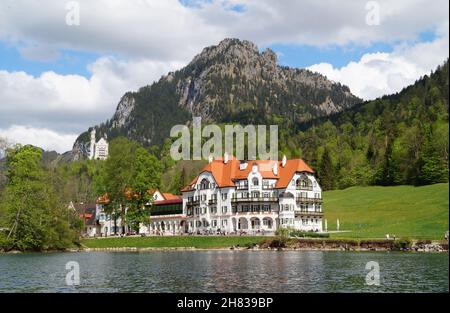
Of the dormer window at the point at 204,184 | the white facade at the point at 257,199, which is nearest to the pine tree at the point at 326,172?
the white facade at the point at 257,199

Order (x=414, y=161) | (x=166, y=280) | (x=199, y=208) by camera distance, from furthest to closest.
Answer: (x=414, y=161)
(x=199, y=208)
(x=166, y=280)

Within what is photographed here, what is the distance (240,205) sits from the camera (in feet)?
348

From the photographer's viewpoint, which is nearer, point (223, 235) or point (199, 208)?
point (223, 235)

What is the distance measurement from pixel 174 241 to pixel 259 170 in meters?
24.7

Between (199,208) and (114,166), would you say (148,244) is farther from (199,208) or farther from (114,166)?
(199,208)

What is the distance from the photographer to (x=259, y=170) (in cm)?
10581

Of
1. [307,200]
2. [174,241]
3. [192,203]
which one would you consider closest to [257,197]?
[307,200]

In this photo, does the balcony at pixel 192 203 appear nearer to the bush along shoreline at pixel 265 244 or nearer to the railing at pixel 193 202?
the railing at pixel 193 202

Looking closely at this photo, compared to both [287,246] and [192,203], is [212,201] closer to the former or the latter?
[192,203]

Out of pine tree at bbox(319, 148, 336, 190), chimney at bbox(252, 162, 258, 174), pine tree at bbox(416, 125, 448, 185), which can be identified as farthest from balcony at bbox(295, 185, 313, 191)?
pine tree at bbox(319, 148, 336, 190)

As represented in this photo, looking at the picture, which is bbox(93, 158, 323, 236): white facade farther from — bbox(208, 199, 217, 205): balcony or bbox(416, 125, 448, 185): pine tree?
bbox(416, 125, 448, 185): pine tree
